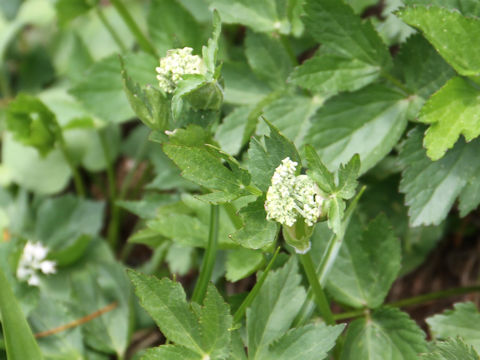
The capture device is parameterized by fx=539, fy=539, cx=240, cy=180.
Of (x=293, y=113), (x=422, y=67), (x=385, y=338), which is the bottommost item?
(x=385, y=338)

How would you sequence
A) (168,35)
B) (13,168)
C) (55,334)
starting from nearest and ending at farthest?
(55,334)
(168,35)
(13,168)

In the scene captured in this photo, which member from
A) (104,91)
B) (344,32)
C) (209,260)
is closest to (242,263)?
(209,260)

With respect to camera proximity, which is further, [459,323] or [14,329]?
[459,323]

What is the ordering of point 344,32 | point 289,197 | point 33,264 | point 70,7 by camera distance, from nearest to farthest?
1. point 289,197
2. point 344,32
3. point 33,264
4. point 70,7

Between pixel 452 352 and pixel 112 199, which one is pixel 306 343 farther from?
pixel 112 199

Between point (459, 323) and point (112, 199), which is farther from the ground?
point (112, 199)

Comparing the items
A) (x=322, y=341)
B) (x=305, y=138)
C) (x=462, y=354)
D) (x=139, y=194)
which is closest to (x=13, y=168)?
(x=139, y=194)

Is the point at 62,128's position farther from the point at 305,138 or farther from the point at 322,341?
the point at 322,341
